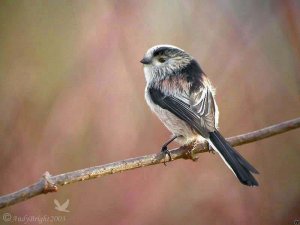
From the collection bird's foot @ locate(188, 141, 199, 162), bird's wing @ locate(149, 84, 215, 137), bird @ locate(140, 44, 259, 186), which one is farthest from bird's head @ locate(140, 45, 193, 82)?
bird's foot @ locate(188, 141, 199, 162)

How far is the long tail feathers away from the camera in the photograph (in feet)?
4.92

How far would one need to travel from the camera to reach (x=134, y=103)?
2248 mm

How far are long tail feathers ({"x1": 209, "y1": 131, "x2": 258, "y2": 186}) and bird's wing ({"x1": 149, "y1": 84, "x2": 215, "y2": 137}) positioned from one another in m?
0.05

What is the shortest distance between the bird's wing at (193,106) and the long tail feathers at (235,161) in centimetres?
5

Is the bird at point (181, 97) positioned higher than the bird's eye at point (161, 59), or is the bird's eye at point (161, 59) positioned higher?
the bird's eye at point (161, 59)

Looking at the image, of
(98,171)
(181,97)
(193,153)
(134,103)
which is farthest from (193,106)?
(98,171)

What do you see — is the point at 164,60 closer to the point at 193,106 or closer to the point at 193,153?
the point at 193,106

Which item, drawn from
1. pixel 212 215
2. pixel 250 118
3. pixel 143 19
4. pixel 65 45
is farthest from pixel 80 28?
pixel 212 215

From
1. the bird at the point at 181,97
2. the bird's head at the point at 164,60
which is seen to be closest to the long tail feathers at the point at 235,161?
the bird at the point at 181,97

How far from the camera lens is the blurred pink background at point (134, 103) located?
2146mm

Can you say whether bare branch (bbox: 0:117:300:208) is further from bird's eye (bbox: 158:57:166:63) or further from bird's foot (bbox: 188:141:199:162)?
bird's eye (bbox: 158:57:166:63)

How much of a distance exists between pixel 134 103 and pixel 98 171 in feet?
2.65

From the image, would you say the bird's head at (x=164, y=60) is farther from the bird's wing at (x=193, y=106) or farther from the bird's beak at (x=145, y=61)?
the bird's wing at (x=193, y=106)

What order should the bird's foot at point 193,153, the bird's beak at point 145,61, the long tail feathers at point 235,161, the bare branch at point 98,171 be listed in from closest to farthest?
the bare branch at point 98,171, the long tail feathers at point 235,161, the bird's foot at point 193,153, the bird's beak at point 145,61
